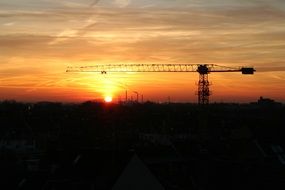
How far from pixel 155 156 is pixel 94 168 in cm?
435

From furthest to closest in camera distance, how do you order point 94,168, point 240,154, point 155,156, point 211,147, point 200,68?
1. point 200,68
2. point 211,147
3. point 240,154
4. point 155,156
5. point 94,168

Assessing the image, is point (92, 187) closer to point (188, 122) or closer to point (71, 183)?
point (71, 183)

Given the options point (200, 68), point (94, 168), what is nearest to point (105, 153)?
point (94, 168)

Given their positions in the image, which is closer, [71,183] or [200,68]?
[71,183]

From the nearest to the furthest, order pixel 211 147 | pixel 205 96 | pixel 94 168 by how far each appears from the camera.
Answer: pixel 94 168 → pixel 211 147 → pixel 205 96

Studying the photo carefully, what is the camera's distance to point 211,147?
117 feet

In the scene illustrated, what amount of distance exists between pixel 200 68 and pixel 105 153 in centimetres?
6980

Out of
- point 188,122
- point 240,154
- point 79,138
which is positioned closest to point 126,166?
point 240,154

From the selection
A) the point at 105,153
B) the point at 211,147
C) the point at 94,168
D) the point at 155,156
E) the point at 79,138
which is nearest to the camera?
the point at 94,168

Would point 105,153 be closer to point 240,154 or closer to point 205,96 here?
point 240,154

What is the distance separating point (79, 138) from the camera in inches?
2013

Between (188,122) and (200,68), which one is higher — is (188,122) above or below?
below

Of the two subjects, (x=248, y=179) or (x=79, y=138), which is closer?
(x=248, y=179)

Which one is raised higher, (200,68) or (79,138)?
(200,68)
